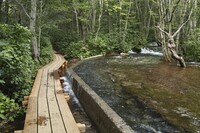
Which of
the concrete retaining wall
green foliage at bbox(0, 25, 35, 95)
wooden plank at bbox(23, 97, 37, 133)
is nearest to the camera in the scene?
wooden plank at bbox(23, 97, 37, 133)

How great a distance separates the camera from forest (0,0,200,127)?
6.01 meters

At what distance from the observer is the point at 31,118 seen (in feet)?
14.7

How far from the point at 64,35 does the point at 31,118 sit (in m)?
22.2

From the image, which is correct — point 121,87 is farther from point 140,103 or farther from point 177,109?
point 177,109

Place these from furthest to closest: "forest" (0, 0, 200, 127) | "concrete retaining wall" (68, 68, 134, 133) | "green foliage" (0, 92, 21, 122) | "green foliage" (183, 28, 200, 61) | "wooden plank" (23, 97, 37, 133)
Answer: "green foliage" (183, 28, 200, 61), "forest" (0, 0, 200, 127), "green foliage" (0, 92, 21, 122), "concrete retaining wall" (68, 68, 134, 133), "wooden plank" (23, 97, 37, 133)

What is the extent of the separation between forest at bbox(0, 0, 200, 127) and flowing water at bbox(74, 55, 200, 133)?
110 inches

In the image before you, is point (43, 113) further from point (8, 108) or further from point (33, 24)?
point (33, 24)

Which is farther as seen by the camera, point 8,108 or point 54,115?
point 8,108

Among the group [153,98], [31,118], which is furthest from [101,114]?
[153,98]

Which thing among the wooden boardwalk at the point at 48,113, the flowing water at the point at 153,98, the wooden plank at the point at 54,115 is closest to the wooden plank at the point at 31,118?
the wooden boardwalk at the point at 48,113

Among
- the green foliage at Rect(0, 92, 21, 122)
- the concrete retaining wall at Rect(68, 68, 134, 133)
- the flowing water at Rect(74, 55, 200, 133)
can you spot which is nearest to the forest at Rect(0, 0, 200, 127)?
the green foliage at Rect(0, 92, 21, 122)

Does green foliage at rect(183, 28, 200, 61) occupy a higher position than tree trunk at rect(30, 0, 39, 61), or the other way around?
tree trunk at rect(30, 0, 39, 61)

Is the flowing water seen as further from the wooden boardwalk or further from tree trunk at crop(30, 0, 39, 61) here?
tree trunk at crop(30, 0, 39, 61)

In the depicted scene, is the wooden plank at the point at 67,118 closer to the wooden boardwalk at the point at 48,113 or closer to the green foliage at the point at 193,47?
→ the wooden boardwalk at the point at 48,113
